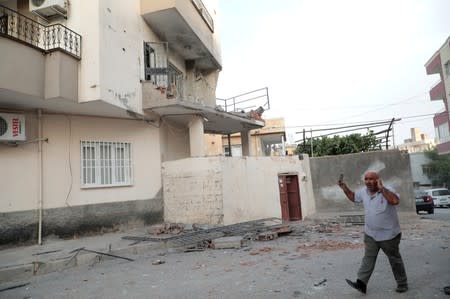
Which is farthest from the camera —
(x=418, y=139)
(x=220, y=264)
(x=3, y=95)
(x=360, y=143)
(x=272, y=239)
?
(x=418, y=139)

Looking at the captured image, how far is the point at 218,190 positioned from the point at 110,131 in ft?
13.0

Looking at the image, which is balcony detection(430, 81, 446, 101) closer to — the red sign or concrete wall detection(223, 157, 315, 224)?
concrete wall detection(223, 157, 315, 224)

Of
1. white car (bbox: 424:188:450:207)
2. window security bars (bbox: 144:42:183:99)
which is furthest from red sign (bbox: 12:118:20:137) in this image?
white car (bbox: 424:188:450:207)

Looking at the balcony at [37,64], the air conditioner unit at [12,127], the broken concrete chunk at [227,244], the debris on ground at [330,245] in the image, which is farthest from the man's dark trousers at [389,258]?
the air conditioner unit at [12,127]

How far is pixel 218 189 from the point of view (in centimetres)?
1101

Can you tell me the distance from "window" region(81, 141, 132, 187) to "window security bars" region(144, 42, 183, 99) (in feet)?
7.95

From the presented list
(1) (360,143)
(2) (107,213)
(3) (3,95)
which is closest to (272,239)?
(2) (107,213)

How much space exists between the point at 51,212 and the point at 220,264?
17.7ft

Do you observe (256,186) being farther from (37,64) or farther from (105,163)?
(37,64)

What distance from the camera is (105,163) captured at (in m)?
10.7

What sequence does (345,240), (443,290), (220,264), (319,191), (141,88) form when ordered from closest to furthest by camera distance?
(443,290) < (220,264) < (345,240) < (141,88) < (319,191)

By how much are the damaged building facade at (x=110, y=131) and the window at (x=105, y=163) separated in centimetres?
3

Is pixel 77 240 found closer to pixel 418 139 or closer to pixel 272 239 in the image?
pixel 272 239

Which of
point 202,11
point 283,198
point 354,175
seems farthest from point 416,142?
point 202,11
